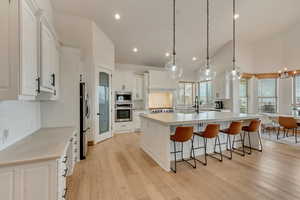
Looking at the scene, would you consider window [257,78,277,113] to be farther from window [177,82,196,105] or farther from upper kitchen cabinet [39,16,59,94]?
upper kitchen cabinet [39,16,59,94]

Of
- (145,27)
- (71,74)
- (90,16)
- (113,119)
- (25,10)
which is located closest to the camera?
(25,10)

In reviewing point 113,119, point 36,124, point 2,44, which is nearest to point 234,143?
point 113,119

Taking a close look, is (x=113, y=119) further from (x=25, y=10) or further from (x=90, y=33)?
(x=25, y=10)

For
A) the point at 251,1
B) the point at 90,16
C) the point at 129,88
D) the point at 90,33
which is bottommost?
the point at 129,88

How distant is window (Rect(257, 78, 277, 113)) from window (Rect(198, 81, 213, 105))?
2.18 m

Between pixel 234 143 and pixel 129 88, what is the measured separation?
13.4 feet

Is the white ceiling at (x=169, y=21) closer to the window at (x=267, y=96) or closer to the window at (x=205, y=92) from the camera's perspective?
the window at (x=205, y=92)

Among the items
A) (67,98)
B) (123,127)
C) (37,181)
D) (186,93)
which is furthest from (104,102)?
(186,93)

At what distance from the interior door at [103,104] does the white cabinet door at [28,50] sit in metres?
2.89

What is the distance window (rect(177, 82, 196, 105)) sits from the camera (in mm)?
7977

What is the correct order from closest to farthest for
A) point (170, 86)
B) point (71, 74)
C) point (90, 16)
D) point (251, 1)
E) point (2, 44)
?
point (2, 44) → point (71, 74) → point (90, 16) → point (251, 1) → point (170, 86)

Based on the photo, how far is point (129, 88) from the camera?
6082 millimetres

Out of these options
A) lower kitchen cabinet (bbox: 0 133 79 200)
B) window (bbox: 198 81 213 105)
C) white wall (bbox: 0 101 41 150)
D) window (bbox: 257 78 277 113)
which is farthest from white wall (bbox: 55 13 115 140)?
window (bbox: 257 78 277 113)

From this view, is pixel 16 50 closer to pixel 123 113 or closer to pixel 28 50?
pixel 28 50
